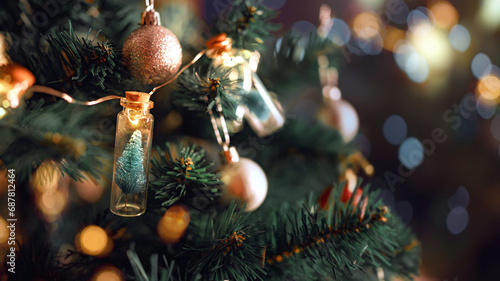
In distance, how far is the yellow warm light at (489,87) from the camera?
889 millimetres

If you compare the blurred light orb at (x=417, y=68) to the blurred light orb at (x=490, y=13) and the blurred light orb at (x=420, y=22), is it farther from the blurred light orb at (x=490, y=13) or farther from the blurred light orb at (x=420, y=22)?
the blurred light orb at (x=490, y=13)

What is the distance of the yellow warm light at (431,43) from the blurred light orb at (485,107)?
0.13 metres

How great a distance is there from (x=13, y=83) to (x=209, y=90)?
0.65 feet

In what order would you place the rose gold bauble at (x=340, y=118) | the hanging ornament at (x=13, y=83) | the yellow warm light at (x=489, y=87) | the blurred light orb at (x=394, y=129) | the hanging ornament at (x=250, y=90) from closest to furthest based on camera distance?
the hanging ornament at (x=13, y=83) → the hanging ornament at (x=250, y=90) → the rose gold bauble at (x=340, y=118) → the yellow warm light at (x=489, y=87) → the blurred light orb at (x=394, y=129)

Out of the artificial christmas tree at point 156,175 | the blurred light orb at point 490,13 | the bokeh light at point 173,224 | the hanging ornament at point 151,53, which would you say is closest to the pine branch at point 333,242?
the artificial christmas tree at point 156,175

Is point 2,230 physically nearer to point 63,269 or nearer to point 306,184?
point 63,269

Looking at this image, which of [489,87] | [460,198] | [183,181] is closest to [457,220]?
[460,198]

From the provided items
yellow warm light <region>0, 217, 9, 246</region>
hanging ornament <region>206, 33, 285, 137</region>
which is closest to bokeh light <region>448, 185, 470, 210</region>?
hanging ornament <region>206, 33, 285, 137</region>

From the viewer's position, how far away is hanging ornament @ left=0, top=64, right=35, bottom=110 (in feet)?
1.16

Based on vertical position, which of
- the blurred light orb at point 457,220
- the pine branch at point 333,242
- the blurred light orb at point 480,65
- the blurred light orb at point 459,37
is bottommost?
the blurred light orb at point 457,220

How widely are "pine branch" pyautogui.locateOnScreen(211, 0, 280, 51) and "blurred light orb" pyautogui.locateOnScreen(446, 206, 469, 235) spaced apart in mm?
755

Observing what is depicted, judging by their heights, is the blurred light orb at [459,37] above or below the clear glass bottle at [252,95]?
above

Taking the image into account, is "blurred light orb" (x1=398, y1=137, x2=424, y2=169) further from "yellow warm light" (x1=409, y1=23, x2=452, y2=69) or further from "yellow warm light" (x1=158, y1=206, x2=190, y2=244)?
"yellow warm light" (x1=158, y1=206, x2=190, y2=244)

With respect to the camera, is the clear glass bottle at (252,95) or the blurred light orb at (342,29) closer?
the clear glass bottle at (252,95)
